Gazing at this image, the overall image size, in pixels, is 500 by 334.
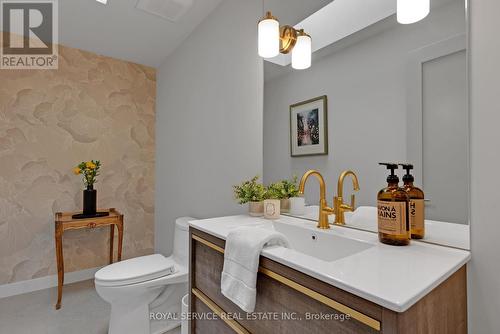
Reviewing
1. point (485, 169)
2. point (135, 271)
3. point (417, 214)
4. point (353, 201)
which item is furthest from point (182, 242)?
point (485, 169)

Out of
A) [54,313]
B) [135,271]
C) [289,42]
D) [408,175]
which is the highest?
[289,42]

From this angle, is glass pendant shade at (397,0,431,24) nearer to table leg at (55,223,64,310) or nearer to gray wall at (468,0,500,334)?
gray wall at (468,0,500,334)

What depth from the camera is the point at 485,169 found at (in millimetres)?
794

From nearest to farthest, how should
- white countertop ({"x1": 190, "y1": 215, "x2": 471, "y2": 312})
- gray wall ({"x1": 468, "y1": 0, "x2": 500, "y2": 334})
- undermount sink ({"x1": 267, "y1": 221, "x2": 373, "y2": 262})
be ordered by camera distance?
1. white countertop ({"x1": 190, "y1": 215, "x2": 471, "y2": 312})
2. gray wall ({"x1": 468, "y1": 0, "x2": 500, "y2": 334})
3. undermount sink ({"x1": 267, "y1": 221, "x2": 373, "y2": 262})

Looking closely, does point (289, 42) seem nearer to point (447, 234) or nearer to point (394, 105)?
point (394, 105)

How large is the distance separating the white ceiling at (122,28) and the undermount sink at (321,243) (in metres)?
1.77

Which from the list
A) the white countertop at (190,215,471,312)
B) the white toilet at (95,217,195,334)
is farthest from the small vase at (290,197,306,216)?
the white toilet at (95,217,195,334)

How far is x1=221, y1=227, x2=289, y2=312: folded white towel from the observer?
851 mm

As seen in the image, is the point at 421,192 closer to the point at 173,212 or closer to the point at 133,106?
the point at 173,212

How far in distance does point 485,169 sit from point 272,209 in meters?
0.89

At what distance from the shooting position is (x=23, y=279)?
7.61 ft

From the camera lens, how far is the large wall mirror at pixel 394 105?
2.96 feet

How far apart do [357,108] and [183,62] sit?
1855 millimetres

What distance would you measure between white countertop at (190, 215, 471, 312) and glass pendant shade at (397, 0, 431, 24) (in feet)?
2.77
